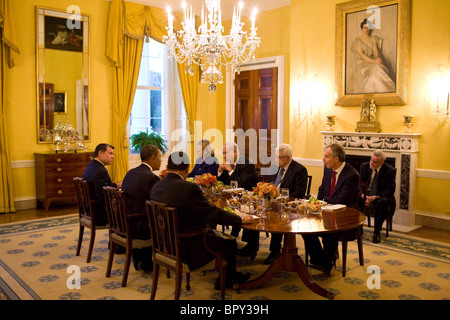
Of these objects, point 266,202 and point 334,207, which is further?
point 334,207

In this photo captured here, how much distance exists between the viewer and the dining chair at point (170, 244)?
3.48 metres

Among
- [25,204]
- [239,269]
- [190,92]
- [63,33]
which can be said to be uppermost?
[63,33]

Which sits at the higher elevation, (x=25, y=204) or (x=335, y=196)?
(x=335, y=196)

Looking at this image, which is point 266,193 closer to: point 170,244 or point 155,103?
point 170,244

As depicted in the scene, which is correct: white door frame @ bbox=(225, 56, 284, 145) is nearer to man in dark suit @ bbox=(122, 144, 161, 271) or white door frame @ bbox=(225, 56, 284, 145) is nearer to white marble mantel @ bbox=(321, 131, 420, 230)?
white marble mantel @ bbox=(321, 131, 420, 230)

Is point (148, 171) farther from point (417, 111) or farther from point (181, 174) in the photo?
point (417, 111)

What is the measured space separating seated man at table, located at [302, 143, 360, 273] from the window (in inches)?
214

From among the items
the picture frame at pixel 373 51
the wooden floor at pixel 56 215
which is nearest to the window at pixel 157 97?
the wooden floor at pixel 56 215

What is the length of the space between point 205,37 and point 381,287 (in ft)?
11.7

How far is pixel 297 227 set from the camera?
11.6ft

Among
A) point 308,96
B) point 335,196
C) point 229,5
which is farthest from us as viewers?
point 229,5

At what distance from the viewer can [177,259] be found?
352cm

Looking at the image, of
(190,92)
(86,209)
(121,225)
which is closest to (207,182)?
(121,225)

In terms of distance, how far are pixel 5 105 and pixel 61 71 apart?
1182mm
